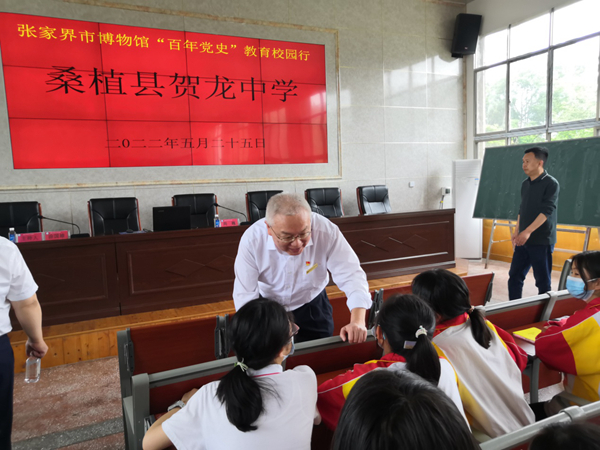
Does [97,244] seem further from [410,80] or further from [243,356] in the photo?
[410,80]

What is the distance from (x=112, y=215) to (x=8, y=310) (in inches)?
134

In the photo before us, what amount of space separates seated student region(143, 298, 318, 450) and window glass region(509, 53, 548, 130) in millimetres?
6363

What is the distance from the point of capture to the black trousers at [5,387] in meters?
1.42

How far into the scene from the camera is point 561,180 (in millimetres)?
4672

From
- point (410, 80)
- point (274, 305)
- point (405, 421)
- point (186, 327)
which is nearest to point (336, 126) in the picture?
point (410, 80)

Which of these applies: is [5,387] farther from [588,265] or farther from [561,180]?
[561,180]

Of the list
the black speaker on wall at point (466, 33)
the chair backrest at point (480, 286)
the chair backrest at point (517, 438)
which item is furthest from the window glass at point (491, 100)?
the chair backrest at point (517, 438)

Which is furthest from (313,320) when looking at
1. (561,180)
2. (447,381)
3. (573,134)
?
(573,134)

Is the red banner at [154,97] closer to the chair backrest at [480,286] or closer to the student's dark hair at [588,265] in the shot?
the chair backrest at [480,286]

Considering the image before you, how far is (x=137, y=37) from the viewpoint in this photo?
5.12 m

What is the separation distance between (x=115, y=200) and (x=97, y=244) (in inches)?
56.7

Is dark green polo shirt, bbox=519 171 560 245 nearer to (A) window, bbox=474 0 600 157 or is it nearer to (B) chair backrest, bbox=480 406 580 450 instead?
(B) chair backrest, bbox=480 406 580 450

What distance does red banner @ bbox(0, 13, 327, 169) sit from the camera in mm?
4715

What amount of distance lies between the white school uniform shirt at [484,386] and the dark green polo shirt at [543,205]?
2307mm
